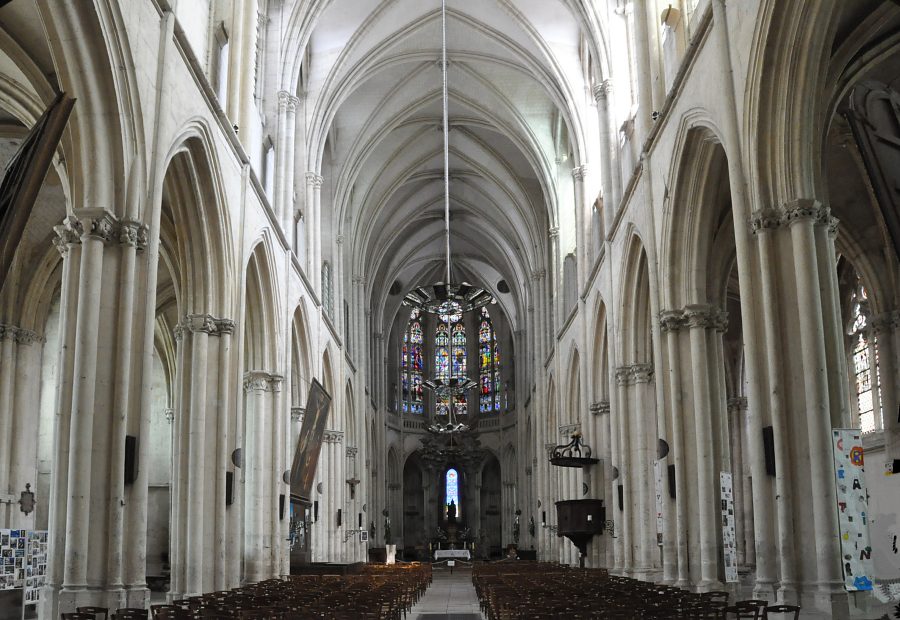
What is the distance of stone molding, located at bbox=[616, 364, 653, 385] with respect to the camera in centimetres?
2348

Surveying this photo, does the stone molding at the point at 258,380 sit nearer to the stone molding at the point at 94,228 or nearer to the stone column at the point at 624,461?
the stone column at the point at 624,461

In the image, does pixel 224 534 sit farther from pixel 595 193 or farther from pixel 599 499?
pixel 595 193

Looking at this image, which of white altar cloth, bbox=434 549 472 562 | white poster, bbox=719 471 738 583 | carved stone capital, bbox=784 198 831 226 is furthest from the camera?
white altar cloth, bbox=434 549 472 562

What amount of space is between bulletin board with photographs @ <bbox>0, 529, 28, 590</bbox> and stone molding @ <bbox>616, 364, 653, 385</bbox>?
14747 millimetres

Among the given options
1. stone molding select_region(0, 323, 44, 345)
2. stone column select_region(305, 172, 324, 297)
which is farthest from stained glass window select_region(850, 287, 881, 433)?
stone molding select_region(0, 323, 44, 345)

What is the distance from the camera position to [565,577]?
20594 mm

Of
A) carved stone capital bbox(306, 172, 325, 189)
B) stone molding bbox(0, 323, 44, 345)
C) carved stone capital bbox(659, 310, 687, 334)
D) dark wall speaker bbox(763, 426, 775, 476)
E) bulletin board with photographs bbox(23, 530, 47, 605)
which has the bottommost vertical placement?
bulletin board with photographs bbox(23, 530, 47, 605)

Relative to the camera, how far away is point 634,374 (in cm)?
2369

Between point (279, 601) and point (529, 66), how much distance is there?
21502 millimetres

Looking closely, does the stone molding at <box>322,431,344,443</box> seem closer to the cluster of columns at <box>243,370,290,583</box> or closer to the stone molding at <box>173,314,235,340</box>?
the cluster of columns at <box>243,370,290,583</box>

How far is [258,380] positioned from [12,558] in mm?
11176

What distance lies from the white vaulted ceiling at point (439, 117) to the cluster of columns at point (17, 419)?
34.4 ft

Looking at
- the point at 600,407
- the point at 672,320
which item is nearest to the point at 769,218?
the point at 672,320

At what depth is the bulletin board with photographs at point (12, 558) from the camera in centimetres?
1223
